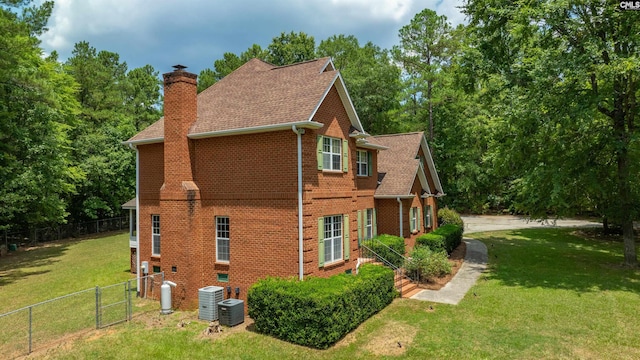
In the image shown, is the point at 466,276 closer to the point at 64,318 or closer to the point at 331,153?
the point at 331,153

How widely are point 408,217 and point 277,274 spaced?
10929mm

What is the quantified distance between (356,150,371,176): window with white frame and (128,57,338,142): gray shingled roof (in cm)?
484

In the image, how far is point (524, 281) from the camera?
684 inches

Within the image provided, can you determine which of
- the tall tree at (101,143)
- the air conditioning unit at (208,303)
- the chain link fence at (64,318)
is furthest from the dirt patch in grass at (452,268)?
Answer: the tall tree at (101,143)

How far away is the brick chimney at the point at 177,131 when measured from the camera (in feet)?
49.5

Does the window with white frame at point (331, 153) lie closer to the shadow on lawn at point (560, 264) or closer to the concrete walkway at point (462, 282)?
the concrete walkway at point (462, 282)

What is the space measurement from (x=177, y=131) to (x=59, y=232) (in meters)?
31.2

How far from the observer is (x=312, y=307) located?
10.8 m

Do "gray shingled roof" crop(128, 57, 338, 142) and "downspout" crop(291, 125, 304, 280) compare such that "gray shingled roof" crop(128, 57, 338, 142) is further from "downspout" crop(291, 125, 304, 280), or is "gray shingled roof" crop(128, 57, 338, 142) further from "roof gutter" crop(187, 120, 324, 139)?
"downspout" crop(291, 125, 304, 280)

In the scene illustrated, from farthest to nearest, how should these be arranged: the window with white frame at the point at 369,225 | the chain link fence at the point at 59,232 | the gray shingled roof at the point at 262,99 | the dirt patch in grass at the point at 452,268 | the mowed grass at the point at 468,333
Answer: the chain link fence at the point at 59,232, the window with white frame at the point at 369,225, the dirt patch in grass at the point at 452,268, the gray shingled roof at the point at 262,99, the mowed grass at the point at 468,333

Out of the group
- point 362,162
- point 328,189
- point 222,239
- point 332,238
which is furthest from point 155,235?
point 362,162

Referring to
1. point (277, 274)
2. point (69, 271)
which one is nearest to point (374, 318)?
point (277, 274)

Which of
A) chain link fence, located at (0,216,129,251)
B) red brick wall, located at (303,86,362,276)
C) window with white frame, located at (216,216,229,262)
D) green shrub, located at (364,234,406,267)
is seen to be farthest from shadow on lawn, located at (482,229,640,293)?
chain link fence, located at (0,216,129,251)

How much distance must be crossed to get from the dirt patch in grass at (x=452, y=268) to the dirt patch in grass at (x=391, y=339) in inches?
200
